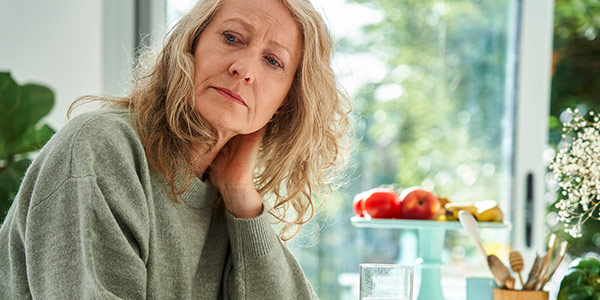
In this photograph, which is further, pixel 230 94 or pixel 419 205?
pixel 419 205

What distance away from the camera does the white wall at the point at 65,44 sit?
182cm

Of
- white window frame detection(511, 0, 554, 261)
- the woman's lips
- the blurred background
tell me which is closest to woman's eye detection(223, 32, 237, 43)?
the woman's lips

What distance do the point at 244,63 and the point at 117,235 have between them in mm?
383

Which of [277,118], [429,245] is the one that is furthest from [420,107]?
[277,118]

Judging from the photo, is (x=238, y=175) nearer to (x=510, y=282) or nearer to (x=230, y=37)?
(x=230, y=37)

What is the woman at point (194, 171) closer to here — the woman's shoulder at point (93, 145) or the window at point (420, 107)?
the woman's shoulder at point (93, 145)

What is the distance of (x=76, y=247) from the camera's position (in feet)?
2.96

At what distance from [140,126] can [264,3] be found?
329 mm

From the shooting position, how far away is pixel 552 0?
2.35 meters

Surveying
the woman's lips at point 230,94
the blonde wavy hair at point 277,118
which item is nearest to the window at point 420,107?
the blonde wavy hair at point 277,118

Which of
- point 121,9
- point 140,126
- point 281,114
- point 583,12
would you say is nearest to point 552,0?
point 583,12

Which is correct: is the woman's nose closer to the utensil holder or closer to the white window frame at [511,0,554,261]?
the utensil holder

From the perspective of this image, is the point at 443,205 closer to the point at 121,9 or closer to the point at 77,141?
Answer: the point at 77,141

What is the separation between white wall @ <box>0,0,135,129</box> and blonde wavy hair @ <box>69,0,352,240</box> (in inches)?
18.1
